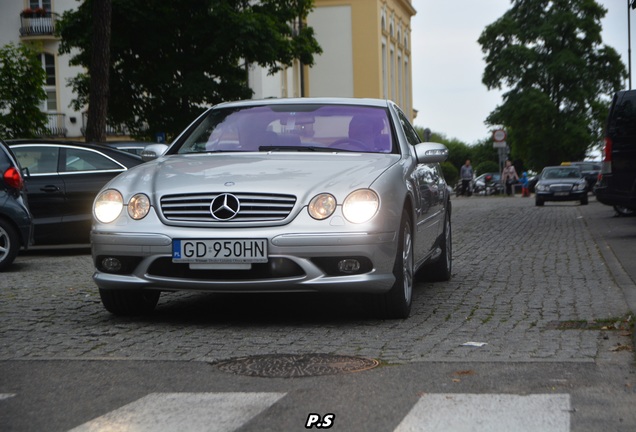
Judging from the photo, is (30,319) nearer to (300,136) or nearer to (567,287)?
(300,136)

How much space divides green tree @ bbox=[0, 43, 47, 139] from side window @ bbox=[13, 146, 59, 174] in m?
16.9

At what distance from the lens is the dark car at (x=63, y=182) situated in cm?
1483

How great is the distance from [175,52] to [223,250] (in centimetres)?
3157

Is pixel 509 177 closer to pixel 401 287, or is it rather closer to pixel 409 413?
pixel 401 287

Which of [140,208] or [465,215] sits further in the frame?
[465,215]

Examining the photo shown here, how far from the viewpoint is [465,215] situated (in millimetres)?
27641

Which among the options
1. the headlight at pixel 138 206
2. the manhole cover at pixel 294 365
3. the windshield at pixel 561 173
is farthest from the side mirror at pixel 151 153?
the windshield at pixel 561 173

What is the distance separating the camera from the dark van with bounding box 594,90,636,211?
1903cm

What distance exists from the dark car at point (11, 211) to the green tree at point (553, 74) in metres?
62.3

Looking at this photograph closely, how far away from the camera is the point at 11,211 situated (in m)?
12.9

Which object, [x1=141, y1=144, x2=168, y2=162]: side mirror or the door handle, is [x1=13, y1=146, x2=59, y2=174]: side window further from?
[x1=141, y1=144, x2=168, y2=162]: side mirror

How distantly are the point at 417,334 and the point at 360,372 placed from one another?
1.44 metres

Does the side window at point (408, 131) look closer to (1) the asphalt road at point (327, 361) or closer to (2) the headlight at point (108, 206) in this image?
(1) the asphalt road at point (327, 361)

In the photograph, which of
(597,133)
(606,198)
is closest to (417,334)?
(606,198)
